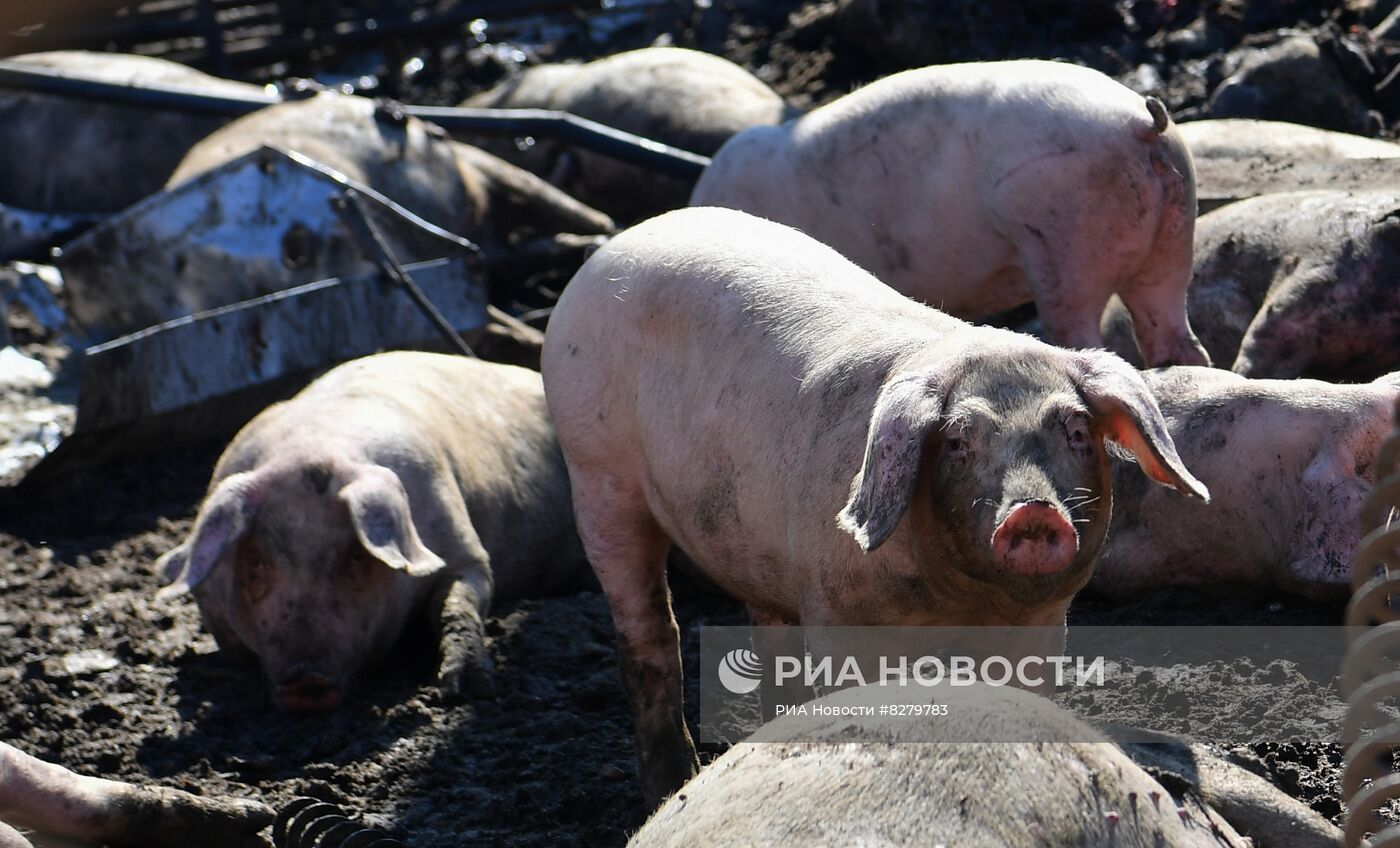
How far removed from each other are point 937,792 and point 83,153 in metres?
9.27

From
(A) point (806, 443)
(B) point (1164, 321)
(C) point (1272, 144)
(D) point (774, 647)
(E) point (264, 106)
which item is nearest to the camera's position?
(A) point (806, 443)

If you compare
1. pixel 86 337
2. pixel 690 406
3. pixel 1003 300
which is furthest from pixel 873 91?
pixel 86 337

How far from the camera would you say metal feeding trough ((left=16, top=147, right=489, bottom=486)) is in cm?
738

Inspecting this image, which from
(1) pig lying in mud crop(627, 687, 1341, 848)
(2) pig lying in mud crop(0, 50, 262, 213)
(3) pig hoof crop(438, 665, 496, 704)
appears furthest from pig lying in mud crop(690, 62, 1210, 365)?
(2) pig lying in mud crop(0, 50, 262, 213)

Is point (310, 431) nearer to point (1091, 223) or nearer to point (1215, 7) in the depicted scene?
point (1091, 223)

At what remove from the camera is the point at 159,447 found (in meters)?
7.55

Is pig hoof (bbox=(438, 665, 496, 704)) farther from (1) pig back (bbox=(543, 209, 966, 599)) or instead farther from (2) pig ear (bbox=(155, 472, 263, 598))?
(1) pig back (bbox=(543, 209, 966, 599))

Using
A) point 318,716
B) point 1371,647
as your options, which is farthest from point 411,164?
point 1371,647

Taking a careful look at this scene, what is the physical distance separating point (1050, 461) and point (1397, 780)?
60.2 inches

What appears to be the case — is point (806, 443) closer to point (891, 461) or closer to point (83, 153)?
point (891, 461)

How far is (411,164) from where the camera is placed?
372 inches

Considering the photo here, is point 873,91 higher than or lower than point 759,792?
lower

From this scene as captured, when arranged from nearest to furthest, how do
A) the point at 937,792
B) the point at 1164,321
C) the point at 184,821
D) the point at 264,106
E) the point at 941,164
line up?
the point at 937,792
the point at 184,821
the point at 1164,321
the point at 941,164
the point at 264,106

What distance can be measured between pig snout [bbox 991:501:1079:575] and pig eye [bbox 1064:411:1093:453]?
25 centimetres
